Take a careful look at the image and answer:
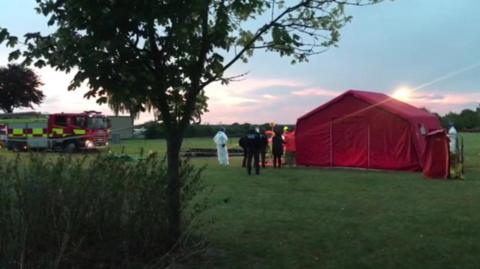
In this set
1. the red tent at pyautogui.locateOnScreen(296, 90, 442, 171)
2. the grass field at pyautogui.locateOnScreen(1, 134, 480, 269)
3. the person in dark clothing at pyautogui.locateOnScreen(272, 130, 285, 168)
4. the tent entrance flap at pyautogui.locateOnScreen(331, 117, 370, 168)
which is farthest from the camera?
the person in dark clothing at pyautogui.locateOnScreen(272, 130, 285, 168)

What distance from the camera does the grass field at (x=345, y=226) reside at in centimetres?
651

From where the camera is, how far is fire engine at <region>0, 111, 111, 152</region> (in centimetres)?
3591

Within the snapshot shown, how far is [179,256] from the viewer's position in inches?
232

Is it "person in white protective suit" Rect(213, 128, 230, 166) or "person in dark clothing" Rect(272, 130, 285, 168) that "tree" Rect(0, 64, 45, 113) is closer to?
"person in white protective suit" Rect(213, 128, 230, 166)

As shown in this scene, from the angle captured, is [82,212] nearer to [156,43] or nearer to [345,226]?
[156,43]

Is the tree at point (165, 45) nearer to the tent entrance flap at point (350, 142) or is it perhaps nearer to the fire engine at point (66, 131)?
the tent entrance flap at point (350, 142)

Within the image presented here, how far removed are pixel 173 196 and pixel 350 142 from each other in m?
17.4

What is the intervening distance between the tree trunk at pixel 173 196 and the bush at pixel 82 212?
0.09 metres

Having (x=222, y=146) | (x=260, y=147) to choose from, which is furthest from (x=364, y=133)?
(x=222, y=146)

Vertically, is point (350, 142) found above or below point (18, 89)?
below

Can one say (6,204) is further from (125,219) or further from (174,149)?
(174,149)

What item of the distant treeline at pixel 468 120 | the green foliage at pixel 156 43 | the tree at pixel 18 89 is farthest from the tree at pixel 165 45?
the distant treeline at pixel 468 120

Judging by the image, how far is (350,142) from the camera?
22.7m

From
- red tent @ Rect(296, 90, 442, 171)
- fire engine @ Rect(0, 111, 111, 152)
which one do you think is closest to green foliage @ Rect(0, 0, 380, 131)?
red tent @ Rect(296, 90, 442, 171)
